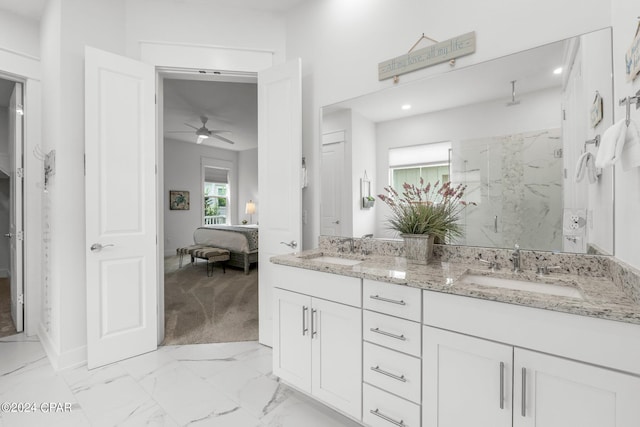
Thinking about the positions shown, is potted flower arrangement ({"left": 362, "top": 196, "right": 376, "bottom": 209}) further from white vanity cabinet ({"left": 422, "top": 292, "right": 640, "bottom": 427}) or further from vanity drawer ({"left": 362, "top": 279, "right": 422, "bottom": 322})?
white vanity cabinet ({"left": 422, "top": 292, "right": 640, "bottom": 427})

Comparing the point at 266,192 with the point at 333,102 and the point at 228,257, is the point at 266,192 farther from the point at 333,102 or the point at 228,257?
the point at 228,257

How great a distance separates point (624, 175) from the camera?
132 cm

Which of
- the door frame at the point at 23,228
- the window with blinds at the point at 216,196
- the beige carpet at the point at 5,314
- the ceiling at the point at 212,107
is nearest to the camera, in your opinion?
the door frame at the point at 23,228

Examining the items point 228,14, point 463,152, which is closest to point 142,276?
point 228,14

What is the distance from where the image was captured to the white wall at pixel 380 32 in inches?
64.8

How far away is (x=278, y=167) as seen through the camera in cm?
268

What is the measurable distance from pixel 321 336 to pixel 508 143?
5.03 feet

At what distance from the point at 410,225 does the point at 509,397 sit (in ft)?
3.33

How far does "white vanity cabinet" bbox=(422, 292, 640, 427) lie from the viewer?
1.03 meters

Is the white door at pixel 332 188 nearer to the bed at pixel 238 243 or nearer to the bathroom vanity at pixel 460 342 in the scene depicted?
the bathroom vanity at pixel 460 342

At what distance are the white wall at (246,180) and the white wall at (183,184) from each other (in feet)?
3.00

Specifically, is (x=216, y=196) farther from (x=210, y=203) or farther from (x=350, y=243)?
(x=350, y=243)

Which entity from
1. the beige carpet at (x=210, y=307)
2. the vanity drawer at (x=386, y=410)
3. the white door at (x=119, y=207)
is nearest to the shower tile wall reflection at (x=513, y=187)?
the vanity drawer at (x=386, y=410)

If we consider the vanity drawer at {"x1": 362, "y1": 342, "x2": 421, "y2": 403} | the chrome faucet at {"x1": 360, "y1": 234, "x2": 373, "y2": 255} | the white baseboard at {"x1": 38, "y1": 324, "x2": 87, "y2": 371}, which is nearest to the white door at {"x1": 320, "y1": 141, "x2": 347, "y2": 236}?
the chrome faucet at {"x1": 360, "y1": 234, "x2": 373, "y2": 255}
